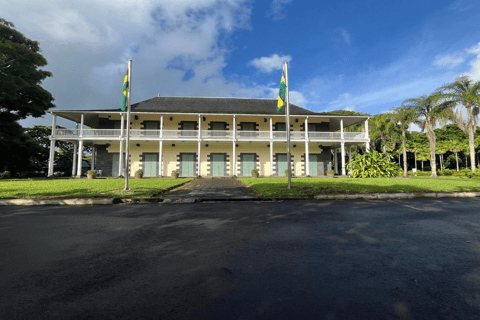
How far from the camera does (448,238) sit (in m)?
3.51

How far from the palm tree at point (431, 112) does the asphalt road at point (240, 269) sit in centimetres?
2299

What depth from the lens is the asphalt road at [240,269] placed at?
174 centimetres

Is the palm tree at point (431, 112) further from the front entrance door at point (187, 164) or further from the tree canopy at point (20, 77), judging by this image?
the tree canopy at point (20, 77)

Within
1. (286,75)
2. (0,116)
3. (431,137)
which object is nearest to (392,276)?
(286,75)

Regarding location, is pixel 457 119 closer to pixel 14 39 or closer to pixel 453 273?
pixel 453 273

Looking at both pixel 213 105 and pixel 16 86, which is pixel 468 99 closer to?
pixel 213 105

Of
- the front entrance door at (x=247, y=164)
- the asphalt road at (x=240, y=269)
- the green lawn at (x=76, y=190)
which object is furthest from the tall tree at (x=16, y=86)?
the asphalt road at (x=240, y=269)

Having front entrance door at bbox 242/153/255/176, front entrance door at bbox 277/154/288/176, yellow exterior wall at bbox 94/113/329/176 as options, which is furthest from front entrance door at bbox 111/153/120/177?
front entrance door at bbox 277/154/288/176

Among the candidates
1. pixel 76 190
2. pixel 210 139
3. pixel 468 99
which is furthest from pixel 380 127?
pixel 76 190

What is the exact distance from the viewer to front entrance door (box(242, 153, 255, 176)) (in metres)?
23.4

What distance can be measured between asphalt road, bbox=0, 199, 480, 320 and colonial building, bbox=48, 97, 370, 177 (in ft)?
55.5

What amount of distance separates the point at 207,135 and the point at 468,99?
23.9m

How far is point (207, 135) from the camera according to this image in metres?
22.4

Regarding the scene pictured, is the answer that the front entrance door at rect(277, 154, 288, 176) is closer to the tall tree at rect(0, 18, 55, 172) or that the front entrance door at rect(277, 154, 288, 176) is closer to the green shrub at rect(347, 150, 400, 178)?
the green shrub at rect(347, 150, 400, 178)
